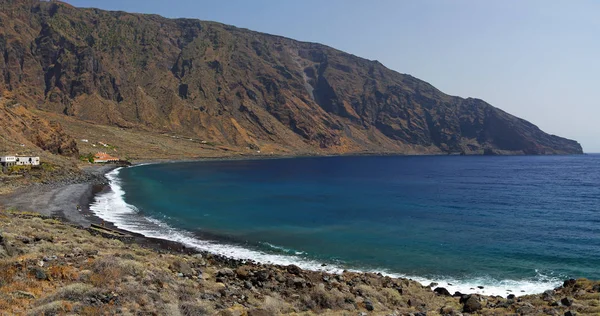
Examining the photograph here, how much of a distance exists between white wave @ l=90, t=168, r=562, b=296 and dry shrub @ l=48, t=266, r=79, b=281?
17.1m

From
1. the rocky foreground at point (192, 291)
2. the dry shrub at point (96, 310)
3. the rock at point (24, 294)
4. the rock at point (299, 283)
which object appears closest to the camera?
the dry shrub at point (96, 310)

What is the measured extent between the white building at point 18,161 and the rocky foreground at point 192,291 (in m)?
57.9

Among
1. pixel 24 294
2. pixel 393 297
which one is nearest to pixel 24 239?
pixel 24 294

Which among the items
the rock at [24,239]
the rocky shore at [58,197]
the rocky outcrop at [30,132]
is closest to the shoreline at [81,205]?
the rocky shore at [58,197]

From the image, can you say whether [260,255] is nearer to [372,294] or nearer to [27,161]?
[372,294]

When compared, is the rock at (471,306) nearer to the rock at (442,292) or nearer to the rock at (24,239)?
the rock at (442,292)

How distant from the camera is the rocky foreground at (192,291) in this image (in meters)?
13.2

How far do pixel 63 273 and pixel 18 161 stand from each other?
72.6m

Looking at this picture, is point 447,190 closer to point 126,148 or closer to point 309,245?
point 309,245

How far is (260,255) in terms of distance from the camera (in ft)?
108

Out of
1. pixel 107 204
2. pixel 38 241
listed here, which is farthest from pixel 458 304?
pixel 107 204

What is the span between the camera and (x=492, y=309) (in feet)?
61.6

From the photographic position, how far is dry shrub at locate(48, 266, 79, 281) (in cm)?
1488

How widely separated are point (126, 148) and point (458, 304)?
168591mm
